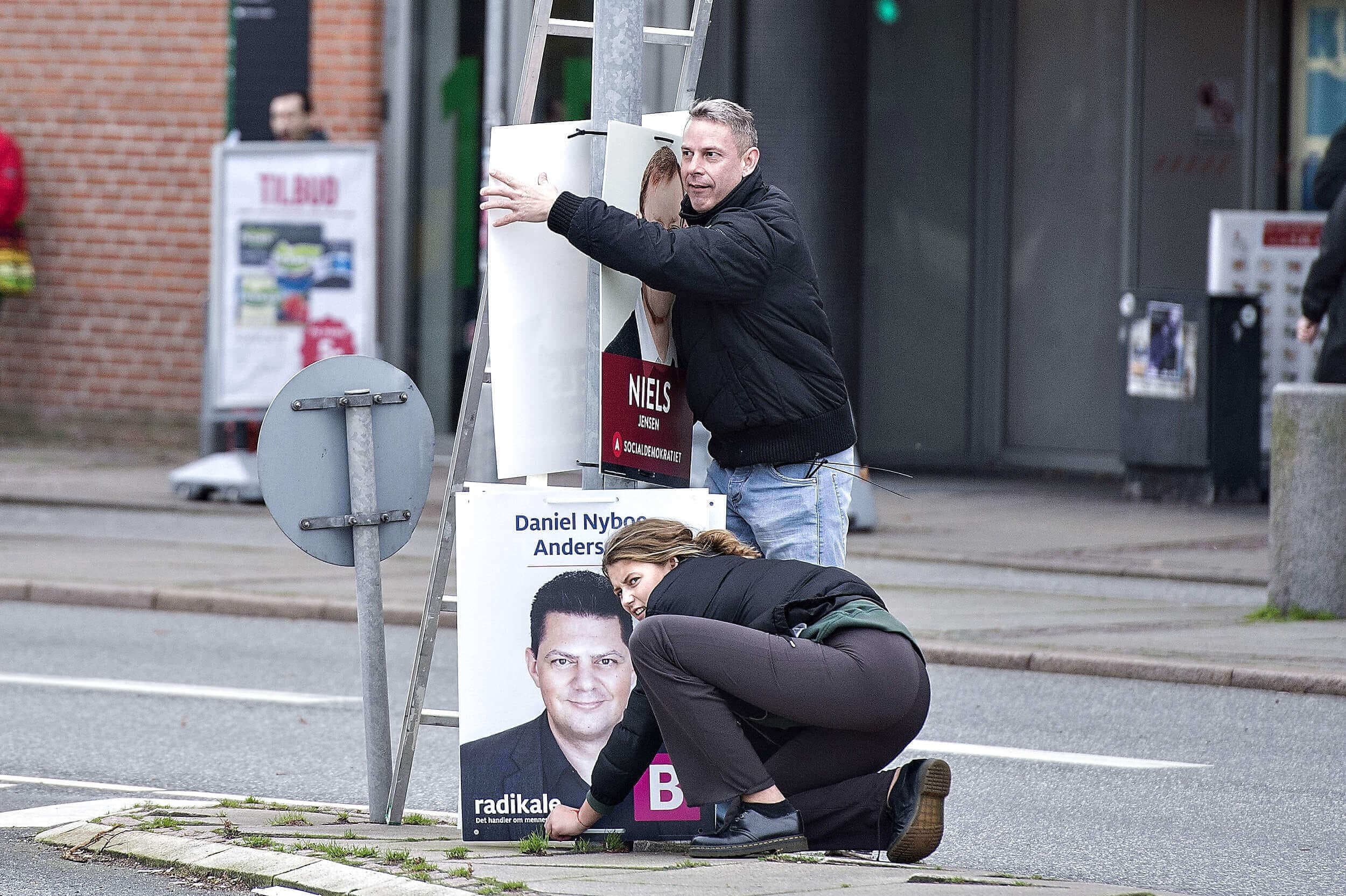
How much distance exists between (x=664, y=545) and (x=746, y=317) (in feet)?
1.97

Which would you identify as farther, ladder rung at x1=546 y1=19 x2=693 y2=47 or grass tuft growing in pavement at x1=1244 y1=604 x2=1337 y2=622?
grass tuft growing in pavement at x1=1244 y1=604 x2=1337 y2=622

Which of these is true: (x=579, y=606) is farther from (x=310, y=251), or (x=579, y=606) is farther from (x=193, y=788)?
(x=310, y=251)

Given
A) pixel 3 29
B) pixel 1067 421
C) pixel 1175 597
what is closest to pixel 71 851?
pixel 1175 597

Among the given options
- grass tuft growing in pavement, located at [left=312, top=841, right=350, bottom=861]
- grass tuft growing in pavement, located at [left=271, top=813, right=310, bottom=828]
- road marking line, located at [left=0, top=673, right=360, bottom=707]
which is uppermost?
grass tuft growing in pavement, located at [left=312, top=841, right=350, bottom=861]

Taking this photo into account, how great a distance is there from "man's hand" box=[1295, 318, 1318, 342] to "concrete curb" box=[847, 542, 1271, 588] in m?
1.26

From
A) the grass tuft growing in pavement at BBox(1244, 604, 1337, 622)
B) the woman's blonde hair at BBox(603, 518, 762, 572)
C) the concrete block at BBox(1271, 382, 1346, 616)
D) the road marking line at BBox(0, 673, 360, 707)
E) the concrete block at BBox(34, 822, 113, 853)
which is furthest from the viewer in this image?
the grass tuft growing in pavement at BBox(1244, 604, 1337, 622)

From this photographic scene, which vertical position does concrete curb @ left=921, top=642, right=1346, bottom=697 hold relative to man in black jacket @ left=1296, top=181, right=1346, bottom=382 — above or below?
below

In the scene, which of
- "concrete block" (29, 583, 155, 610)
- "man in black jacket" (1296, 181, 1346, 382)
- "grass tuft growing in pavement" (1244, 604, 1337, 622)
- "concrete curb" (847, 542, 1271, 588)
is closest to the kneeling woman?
"grass tuft growing in pavement" (1244, 604, 1337, 622)

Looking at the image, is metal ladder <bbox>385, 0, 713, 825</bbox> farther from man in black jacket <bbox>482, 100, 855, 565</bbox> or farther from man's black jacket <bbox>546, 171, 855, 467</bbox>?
man's black jacket <bbox>546, 171, 855, 467</bbox>

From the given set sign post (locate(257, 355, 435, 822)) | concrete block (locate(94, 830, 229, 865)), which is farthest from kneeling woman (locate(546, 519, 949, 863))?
concrete block (locate(94, 830, 229, 865))

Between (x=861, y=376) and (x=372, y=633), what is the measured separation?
11910 mm

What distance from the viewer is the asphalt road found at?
598 cm

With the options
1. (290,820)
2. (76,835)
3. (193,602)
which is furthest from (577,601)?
(193,602)

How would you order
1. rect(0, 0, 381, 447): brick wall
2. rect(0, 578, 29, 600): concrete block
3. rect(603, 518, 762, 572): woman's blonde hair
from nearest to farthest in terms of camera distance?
rect(603, 518, 762, 572): woman's blonde hair
rect(0, 578, 29, 600): concrete block
rect(0, 0, 381, 447): brick wall
